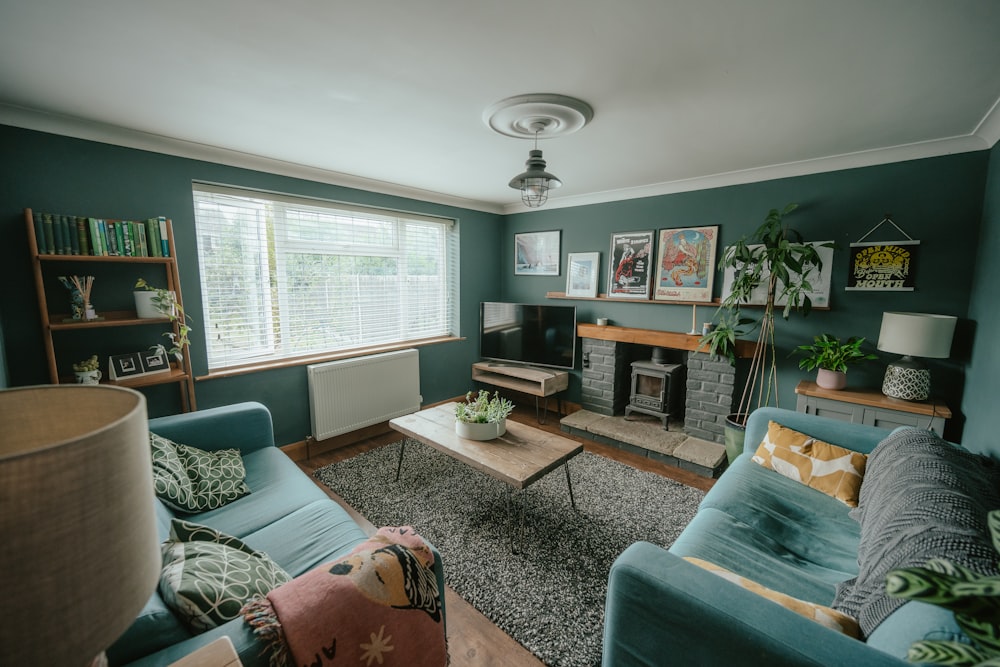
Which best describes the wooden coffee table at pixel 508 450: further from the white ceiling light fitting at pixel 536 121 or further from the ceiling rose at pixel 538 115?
the ceiling rose at pixel 538 115

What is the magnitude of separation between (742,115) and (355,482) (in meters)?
3.33

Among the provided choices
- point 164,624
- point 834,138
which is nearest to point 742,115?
point 834,138

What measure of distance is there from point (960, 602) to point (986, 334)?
268 centimetres

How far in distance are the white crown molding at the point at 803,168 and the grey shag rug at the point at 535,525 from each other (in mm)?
2448

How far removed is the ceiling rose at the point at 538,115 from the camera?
1896 mm

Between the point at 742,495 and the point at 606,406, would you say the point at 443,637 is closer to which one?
the point at 742,495

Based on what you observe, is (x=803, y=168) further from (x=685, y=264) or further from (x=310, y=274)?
(x=310, y=274)

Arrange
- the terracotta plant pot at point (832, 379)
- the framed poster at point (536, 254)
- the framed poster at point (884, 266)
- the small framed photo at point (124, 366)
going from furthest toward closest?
the framed poster at point (536, 254), the terracotta plant pot at point (832, 379), the framed poster at point (884, 266), the small framed photo at point (124, 366)

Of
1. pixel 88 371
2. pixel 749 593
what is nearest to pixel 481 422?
pixel 749 593

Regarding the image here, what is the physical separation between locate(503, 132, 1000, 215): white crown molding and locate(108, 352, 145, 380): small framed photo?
3.83 meters

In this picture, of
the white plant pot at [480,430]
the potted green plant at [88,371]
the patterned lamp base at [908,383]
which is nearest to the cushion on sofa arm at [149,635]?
the white plant pot at [480,430]

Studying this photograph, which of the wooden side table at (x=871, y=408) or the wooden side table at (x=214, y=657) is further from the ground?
the wooden side table at (x=214, y=657)

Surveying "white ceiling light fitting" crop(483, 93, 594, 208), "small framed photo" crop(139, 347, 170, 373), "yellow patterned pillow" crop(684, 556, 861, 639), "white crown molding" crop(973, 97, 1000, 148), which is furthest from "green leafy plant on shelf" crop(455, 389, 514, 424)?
"white crown molding" crop(973, 97, 1000, 148)

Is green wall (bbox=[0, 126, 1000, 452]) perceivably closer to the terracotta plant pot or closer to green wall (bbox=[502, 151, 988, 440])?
green wall (bbox=[502, 151, 988, 440])
